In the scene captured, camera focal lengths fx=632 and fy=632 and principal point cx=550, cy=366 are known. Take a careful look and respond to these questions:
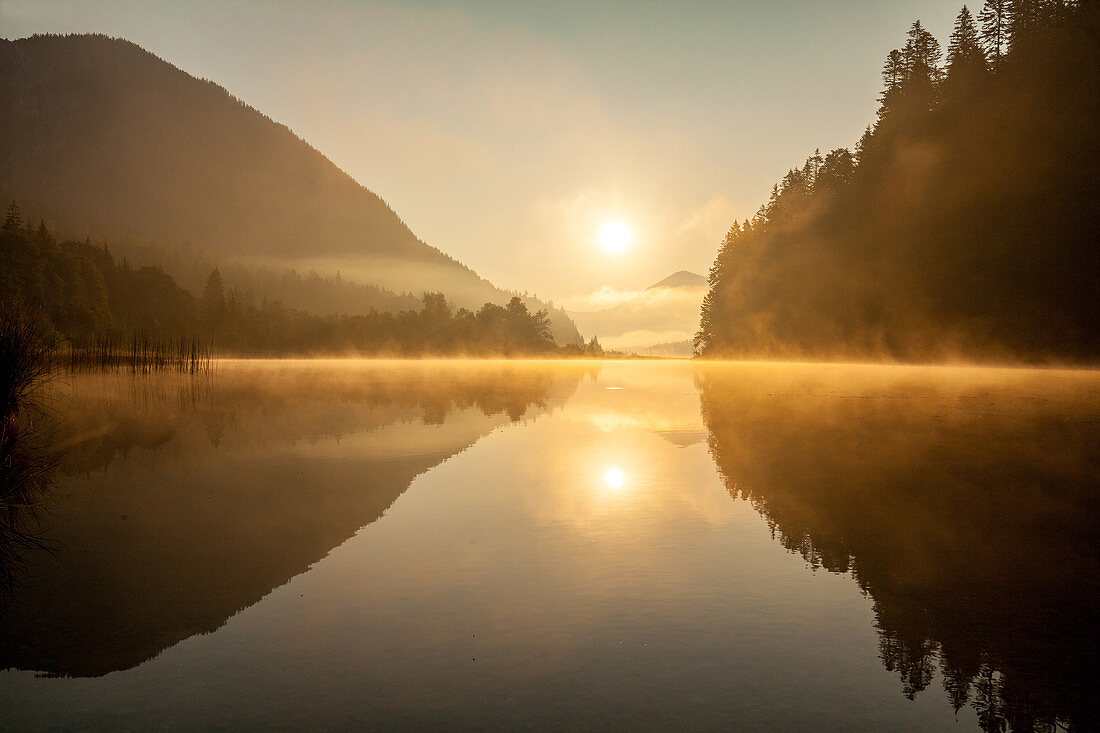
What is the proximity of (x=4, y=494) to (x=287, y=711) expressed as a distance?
11.2 meters

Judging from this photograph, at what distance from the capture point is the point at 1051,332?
53.4 m

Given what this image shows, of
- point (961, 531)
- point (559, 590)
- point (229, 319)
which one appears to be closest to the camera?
point (559, 590)

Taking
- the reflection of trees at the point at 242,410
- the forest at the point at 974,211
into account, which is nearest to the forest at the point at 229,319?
the reflection of trees at the point at 242,410

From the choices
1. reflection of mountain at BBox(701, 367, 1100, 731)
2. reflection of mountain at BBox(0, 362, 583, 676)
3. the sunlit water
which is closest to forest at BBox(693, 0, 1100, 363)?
reflection of mountain at BBox(701, 367, 1100, 731)

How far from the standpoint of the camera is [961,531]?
10.6 metres

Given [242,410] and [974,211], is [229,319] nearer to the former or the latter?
[242,410]

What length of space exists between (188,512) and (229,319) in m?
178

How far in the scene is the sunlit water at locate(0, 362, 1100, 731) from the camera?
17.6 feet

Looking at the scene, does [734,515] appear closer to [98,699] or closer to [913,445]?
[98,699]

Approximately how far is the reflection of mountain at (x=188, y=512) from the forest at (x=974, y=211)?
53.1 meters

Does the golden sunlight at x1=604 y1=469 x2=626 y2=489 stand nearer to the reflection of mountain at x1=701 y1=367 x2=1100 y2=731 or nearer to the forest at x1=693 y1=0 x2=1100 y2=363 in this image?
the reflection of mountain at x1=701 y1=367 x2=1100 y2=731

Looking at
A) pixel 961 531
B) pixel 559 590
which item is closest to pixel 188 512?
pixel 559 590

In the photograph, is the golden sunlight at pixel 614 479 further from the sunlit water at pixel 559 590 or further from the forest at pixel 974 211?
the forest at pixel 974 211

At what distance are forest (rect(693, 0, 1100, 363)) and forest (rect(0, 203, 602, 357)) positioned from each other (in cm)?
7576
